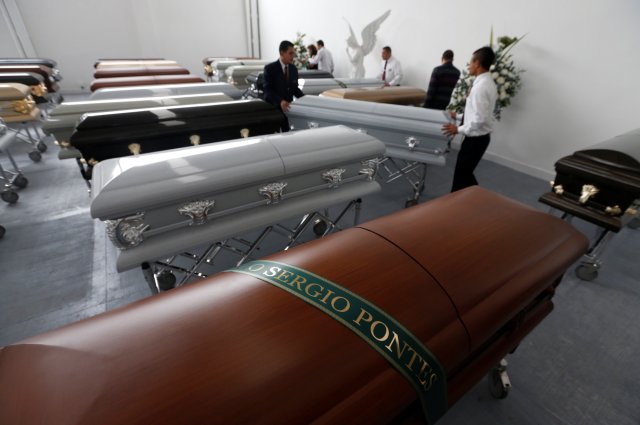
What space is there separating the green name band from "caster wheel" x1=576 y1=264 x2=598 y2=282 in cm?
247

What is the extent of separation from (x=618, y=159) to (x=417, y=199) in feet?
5.76

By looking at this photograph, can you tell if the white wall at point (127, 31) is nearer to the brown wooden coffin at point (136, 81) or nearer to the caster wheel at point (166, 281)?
the brown wooden coffin at point (136, 81)

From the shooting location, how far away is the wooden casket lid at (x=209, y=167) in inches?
54.3

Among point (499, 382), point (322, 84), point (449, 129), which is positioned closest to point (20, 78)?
point (322, 84)

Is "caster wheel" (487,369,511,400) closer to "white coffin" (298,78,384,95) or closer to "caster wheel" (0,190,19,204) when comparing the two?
"white coffin" (298,78,384,95)

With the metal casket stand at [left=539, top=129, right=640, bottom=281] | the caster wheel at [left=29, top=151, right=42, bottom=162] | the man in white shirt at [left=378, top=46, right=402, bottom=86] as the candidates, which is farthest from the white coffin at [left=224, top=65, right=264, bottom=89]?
the metal casket stand at [left=539, top=129, right=640, bottom=281]

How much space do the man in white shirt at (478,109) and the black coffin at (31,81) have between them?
21.6 ft

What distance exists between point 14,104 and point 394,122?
5116 mm

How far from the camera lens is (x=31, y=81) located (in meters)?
4.95

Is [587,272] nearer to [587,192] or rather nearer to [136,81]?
[587,192]

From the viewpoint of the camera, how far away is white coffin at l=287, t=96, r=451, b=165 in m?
2.97

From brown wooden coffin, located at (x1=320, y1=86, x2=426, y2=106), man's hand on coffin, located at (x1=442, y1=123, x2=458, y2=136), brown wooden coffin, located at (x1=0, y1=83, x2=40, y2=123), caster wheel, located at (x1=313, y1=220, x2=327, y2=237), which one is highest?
brown wooden coffin, located at (x1=320, y1=86, x2=426, y2=106)

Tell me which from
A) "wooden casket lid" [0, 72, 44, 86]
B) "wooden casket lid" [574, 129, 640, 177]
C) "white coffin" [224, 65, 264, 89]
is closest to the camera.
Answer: "wooden casket lid" [574, 129, 640, 177]

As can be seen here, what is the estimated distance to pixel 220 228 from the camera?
1.69m
